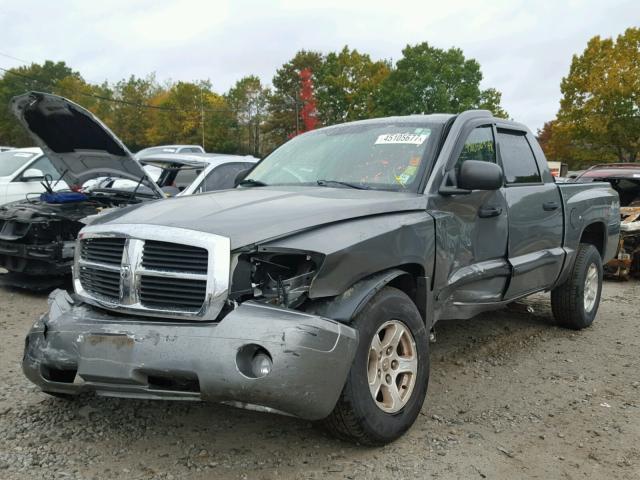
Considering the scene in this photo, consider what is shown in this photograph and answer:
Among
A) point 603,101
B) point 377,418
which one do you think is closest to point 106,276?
point 377,418

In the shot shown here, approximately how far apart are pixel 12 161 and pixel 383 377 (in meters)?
8.67

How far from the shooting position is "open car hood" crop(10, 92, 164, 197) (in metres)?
5.95

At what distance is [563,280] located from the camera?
17.9ft

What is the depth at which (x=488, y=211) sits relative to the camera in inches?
166

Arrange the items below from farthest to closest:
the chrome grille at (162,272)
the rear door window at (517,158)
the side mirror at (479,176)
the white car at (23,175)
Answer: the white car at (23,175), the rear door window at (517,158), the side mirror at (479,176), the chrome grille at (162,272)

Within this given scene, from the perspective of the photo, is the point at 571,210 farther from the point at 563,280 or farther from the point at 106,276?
the point at 106,276

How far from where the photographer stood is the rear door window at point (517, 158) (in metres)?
4.76

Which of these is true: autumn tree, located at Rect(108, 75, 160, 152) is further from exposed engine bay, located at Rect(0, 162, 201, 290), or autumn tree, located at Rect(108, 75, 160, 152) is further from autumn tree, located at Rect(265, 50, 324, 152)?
exposed engine bay, located at Rect(0, 162, 201, 290)

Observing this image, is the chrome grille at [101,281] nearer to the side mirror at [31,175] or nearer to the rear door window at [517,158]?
the rear door window at [517,158]

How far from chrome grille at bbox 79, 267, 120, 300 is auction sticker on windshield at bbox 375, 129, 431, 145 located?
2.04 metres

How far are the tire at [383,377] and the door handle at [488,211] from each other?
1.14m

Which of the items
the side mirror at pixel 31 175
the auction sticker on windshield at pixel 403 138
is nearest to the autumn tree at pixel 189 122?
the side mirror at pixel 31 175

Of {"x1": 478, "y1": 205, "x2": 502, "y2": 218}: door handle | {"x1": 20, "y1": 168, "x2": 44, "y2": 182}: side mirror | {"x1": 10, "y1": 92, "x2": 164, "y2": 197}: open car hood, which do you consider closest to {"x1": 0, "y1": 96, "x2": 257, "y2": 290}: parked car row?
{"x1": 10, "y1": 92, "x2": 164, "y2": 197}: open car hood

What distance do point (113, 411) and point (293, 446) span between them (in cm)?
119
